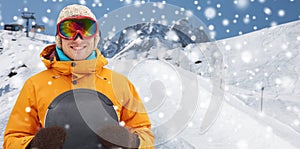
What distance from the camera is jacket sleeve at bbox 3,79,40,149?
192cm

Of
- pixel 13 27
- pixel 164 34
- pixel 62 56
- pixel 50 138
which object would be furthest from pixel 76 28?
pixel 13 27

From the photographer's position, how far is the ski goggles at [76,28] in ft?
6.73

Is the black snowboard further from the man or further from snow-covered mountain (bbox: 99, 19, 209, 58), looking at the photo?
snow-covered mountain (bbox: 99, 19, 209, 58)

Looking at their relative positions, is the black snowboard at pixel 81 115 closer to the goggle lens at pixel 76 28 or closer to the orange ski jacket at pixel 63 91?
the orange ski jacket at pixel 63 91

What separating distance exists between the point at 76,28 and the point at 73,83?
37cm

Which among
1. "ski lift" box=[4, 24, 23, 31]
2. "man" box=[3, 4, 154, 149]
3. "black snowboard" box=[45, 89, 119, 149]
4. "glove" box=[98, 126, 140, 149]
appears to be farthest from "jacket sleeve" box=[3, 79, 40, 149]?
"ski lift" box=[4, 24, 23, 31]

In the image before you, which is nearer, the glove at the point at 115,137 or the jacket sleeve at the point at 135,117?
the glove at the point at 115,137

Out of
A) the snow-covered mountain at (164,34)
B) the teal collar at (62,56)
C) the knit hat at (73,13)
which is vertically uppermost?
the knit hat at (73,13)

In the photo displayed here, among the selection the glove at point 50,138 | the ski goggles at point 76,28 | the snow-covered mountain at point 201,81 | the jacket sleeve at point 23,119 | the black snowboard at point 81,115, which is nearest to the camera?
the glove at point 50,138

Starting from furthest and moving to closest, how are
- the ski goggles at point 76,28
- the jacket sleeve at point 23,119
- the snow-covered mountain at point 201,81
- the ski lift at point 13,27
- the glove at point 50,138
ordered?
the ski lift at point 13,27 → the snow-covered mountain at point 201,81 → the ski goggles at point 76,28 → the jacket sleeve at point 23,119 → the glove at point 50,138

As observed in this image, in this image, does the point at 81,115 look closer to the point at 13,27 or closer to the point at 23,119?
the point at 23,119

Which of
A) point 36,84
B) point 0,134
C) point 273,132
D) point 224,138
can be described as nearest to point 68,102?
point 36,84

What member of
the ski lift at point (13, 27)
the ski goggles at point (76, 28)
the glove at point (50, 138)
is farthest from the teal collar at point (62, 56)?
the ski lift at point (13, 27)

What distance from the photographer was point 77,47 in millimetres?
2076
